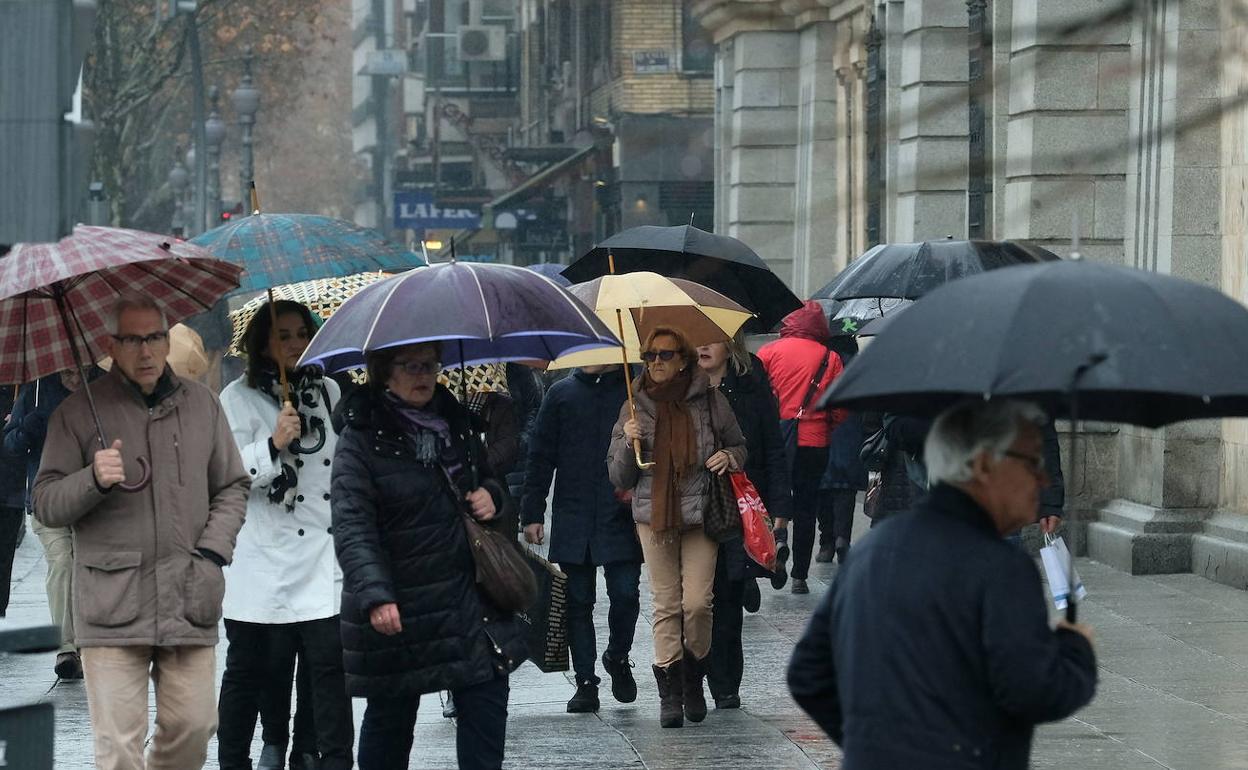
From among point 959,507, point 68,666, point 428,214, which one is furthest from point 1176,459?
point 428,214

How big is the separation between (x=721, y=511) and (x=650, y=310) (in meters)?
0.94

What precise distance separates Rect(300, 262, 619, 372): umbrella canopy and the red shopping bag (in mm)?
2215

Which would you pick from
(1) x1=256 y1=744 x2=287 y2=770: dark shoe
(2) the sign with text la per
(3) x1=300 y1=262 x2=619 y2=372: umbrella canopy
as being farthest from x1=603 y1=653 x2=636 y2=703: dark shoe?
(2) the sign with text la per

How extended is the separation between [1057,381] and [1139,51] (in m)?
1.63

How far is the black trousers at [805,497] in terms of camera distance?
44.2ft

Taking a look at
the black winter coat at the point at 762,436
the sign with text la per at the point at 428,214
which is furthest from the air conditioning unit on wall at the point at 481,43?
the black winter coat at the point at 762,436

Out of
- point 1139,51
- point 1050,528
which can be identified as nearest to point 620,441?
point 1050,528

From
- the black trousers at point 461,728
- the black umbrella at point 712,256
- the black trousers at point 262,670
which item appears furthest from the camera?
the black umbrella at point 712,256

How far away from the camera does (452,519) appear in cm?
618

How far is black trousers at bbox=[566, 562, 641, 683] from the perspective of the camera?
9078 mm

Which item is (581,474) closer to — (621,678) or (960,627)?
(621,678)

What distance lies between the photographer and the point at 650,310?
358 inches

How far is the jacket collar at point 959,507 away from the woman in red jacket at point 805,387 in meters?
10.0

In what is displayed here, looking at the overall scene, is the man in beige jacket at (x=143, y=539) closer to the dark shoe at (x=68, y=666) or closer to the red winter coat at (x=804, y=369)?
the dark shoe at (x=68, y=666)
